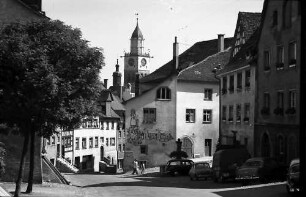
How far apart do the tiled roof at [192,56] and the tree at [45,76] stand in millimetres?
45796

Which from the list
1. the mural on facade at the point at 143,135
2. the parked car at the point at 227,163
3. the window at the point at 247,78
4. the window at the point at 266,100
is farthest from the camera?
the mural on facade at the point at 143,135

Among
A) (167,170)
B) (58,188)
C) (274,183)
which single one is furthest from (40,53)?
(167,170)

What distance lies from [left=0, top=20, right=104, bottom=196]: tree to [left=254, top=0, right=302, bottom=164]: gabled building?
13.4 metres

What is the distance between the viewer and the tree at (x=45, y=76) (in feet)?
76.0

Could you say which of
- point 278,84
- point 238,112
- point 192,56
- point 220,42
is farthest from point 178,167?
point 192,56

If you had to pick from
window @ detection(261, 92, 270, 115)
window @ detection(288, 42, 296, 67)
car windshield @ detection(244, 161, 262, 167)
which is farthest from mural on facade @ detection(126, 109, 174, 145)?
car windshield @ detection(244, 161, 262, 167)

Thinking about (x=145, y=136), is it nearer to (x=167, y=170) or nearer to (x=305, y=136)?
(x=167, y=170)

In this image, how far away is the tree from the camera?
23156mm

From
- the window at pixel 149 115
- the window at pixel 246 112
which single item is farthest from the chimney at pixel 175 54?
the window at pixel 246 112

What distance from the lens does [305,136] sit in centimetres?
1014

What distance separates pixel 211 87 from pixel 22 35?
130 feet

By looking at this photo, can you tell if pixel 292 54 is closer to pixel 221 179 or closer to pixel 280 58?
pixel 280 58

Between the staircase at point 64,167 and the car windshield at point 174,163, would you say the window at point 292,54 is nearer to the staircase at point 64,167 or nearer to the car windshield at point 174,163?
the car windshield at point 174,163

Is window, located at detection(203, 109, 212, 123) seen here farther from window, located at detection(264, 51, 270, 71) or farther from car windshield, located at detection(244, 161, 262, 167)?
car windshield, located at detection(244, 161, 262, 167)
